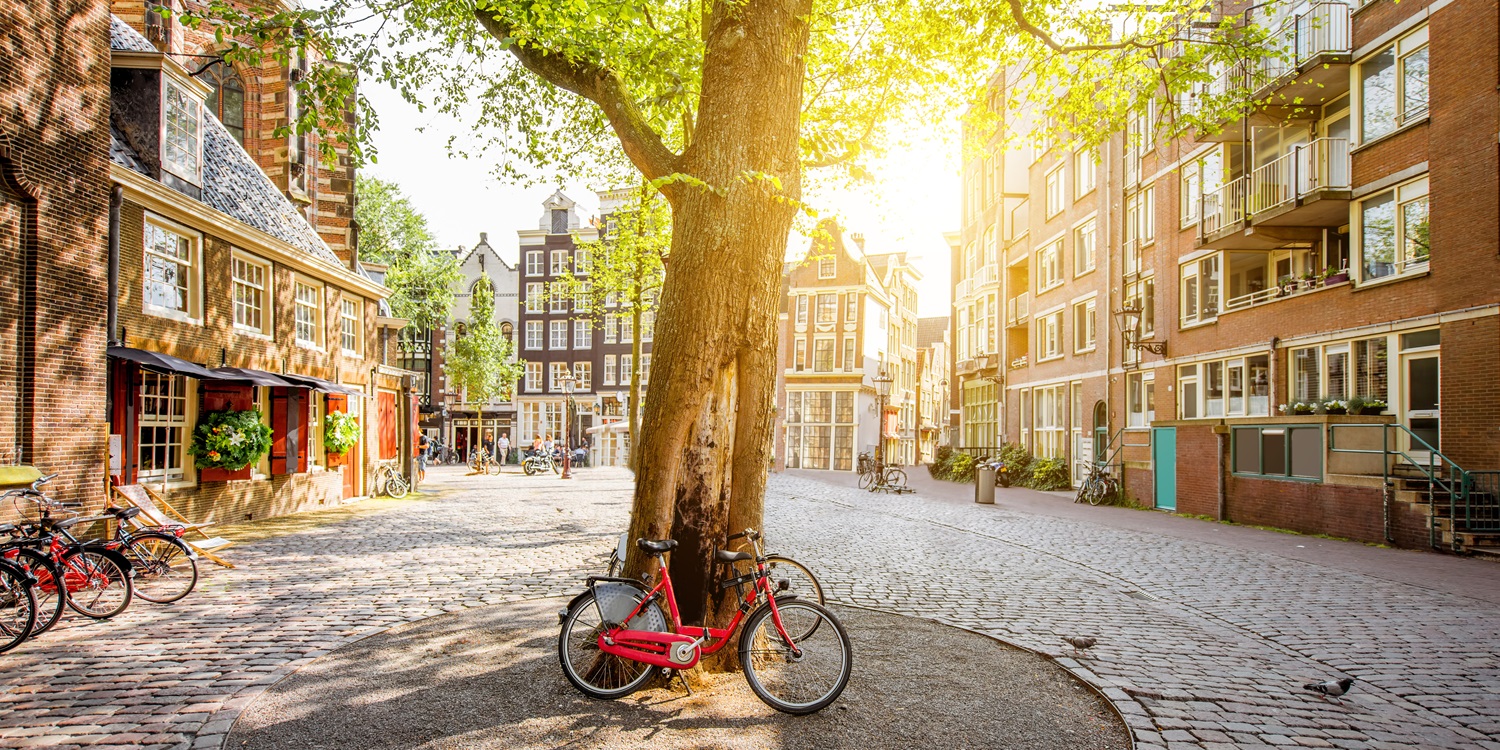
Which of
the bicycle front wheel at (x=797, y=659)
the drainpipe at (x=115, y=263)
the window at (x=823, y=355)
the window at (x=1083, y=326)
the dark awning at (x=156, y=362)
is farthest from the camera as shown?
the window at (x=823, y=355)

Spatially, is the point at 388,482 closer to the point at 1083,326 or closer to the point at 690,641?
the point at 1083,326

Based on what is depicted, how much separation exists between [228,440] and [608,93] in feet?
40.9

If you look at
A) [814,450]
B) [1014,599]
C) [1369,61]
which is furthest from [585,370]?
[1014,599]

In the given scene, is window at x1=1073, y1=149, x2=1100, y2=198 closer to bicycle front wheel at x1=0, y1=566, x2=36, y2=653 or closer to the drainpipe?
the drainpipe

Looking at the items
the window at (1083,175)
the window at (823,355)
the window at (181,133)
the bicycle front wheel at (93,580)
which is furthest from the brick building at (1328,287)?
the window at (823,355)

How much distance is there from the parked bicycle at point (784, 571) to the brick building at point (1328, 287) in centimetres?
586

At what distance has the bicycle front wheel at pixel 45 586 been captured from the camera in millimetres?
7680

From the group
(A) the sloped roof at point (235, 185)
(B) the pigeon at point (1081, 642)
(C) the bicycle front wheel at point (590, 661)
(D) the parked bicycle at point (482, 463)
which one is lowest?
(D) the parked bicycle at point (482, 463)

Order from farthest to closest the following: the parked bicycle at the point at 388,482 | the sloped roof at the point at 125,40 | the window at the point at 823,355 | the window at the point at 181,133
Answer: the window at the point at 823,355 → the parked bicycle at the point at 388,482 → the sloped roof at the point at 125,40 → the window at the point at 181,133

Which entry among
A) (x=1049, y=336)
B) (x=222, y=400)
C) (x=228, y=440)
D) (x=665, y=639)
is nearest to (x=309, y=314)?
(x=222, y=400)

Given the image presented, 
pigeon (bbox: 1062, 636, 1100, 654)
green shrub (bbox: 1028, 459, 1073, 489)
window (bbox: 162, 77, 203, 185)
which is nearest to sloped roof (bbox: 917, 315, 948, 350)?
green shrub (bbox: 1028, 459, 1073, 489)

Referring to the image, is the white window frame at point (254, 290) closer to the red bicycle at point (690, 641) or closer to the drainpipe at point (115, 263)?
the drainpipe at point (115, 263)

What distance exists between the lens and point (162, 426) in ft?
51.3

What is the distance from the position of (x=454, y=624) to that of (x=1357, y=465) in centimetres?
1514
